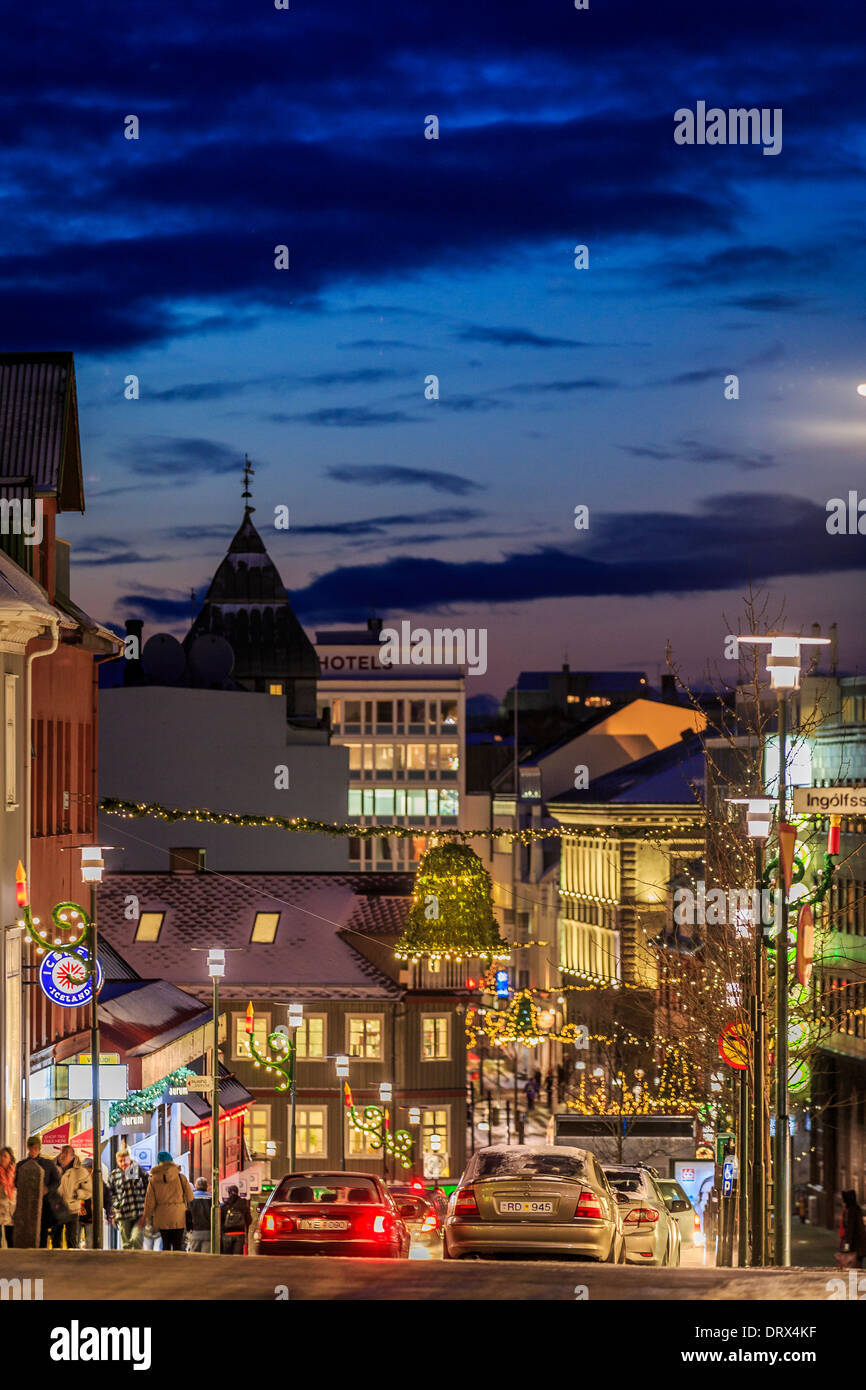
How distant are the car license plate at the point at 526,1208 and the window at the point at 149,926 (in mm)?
41966

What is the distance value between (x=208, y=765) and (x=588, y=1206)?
55.6 m

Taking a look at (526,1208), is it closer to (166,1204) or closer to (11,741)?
(166,1204)

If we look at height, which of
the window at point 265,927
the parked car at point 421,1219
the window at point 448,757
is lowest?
the parked car at point 421,1219

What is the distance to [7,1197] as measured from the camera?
66.1 ft

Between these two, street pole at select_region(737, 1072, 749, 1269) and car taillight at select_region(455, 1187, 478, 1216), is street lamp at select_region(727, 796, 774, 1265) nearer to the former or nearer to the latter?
street pole at select_region(737, 1072, 749, 1269)

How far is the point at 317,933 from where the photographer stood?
196 feet

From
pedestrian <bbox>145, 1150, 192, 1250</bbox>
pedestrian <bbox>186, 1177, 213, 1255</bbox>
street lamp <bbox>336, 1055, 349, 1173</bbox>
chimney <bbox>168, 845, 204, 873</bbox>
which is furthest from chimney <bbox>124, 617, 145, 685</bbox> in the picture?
pedestrian <bbox>145, 1150, 192, 1250</bbox>

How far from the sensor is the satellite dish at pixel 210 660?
85125 mm

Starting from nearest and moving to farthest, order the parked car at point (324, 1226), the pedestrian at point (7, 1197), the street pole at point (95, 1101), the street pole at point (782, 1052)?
the pedestrian at point (7, 1197)
the parked car at point (324, 1226)
the street pole at point (782, 1052)
the street pole at point (95, 1101)

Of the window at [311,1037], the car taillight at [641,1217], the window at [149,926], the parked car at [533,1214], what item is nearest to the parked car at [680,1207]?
the car taillight at [641,1217]

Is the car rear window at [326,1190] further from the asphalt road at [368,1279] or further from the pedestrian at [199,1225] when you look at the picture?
the pedestrian at [199,1225]

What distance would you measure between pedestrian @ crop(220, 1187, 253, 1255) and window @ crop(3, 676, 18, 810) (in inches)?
312
